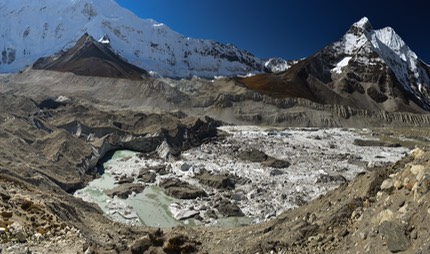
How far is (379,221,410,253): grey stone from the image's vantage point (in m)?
5.65

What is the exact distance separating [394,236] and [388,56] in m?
122

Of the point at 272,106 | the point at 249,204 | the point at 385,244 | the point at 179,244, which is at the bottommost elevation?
the point at 249,204

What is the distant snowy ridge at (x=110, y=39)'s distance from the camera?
126 metres

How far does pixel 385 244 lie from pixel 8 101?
44211mm

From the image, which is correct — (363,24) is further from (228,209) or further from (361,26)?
(228,209)

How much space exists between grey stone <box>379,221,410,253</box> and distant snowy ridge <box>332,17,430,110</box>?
10045cm

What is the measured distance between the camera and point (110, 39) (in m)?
130

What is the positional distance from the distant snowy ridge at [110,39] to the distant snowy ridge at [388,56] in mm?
38274

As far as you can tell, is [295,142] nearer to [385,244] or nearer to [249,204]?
[249,204]

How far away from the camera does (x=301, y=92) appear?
84.8 m

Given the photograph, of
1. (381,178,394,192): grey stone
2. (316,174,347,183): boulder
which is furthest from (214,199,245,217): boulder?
(381,178,394,192): grey stone

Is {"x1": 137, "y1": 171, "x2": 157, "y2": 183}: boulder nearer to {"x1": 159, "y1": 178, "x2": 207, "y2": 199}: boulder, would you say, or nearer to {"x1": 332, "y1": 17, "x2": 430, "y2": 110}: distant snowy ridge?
{"x1": 159, "y1": 178, "x2": 207, "y2": 199}: boulder

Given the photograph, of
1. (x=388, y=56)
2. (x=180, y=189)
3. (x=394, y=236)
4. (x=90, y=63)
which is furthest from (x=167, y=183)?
(x=388, y=56)

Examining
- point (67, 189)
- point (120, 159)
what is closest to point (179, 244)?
point (67, 189)
